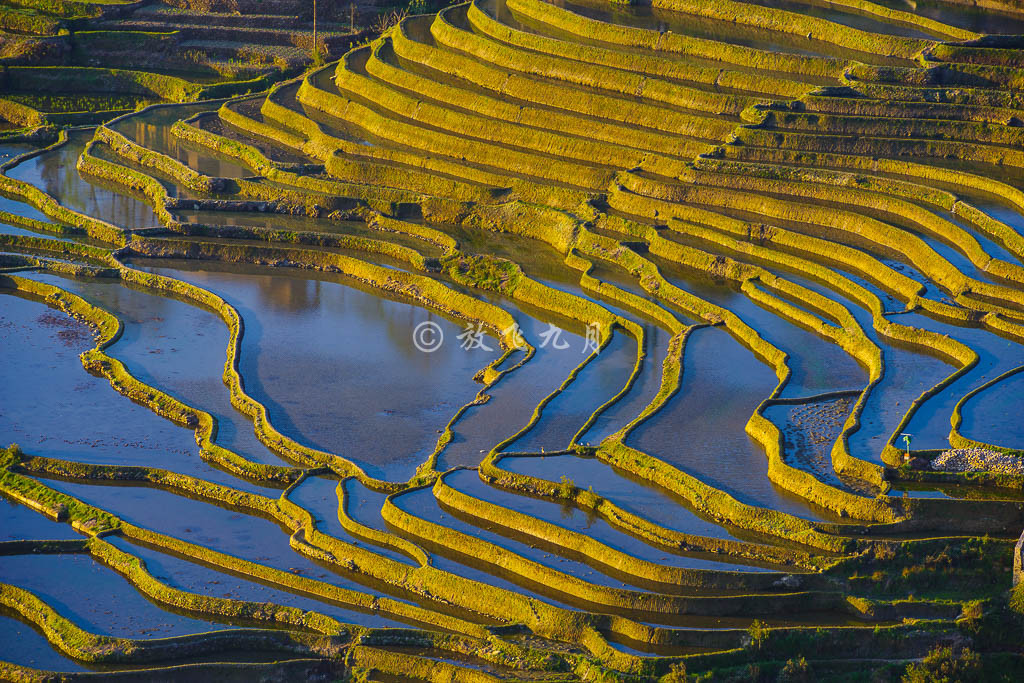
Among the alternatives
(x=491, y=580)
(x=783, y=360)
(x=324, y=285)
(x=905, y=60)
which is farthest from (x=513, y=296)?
(x=905, y=60)

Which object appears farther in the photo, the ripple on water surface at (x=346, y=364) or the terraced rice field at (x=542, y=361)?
the ripple on water surface at (x=346, y=364)

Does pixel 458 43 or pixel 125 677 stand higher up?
pixel 458 43

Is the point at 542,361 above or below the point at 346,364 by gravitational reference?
above

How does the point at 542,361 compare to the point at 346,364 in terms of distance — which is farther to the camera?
the point at 346,364

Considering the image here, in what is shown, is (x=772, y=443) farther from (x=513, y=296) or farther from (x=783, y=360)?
(x=513, y=296)

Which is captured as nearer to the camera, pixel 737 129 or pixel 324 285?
pixel 324 285

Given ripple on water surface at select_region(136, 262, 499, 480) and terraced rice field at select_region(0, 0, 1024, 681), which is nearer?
terraced rice field at select_region(0, 0, 1024, 681)

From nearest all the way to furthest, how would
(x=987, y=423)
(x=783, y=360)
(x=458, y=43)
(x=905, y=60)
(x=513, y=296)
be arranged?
(x=987, y=423) → (x=783, y=360) → (x=513, y=296) → (x=905, y=60) → (x=458, y=43)

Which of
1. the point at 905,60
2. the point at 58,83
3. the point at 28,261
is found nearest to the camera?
the point at 28,261
